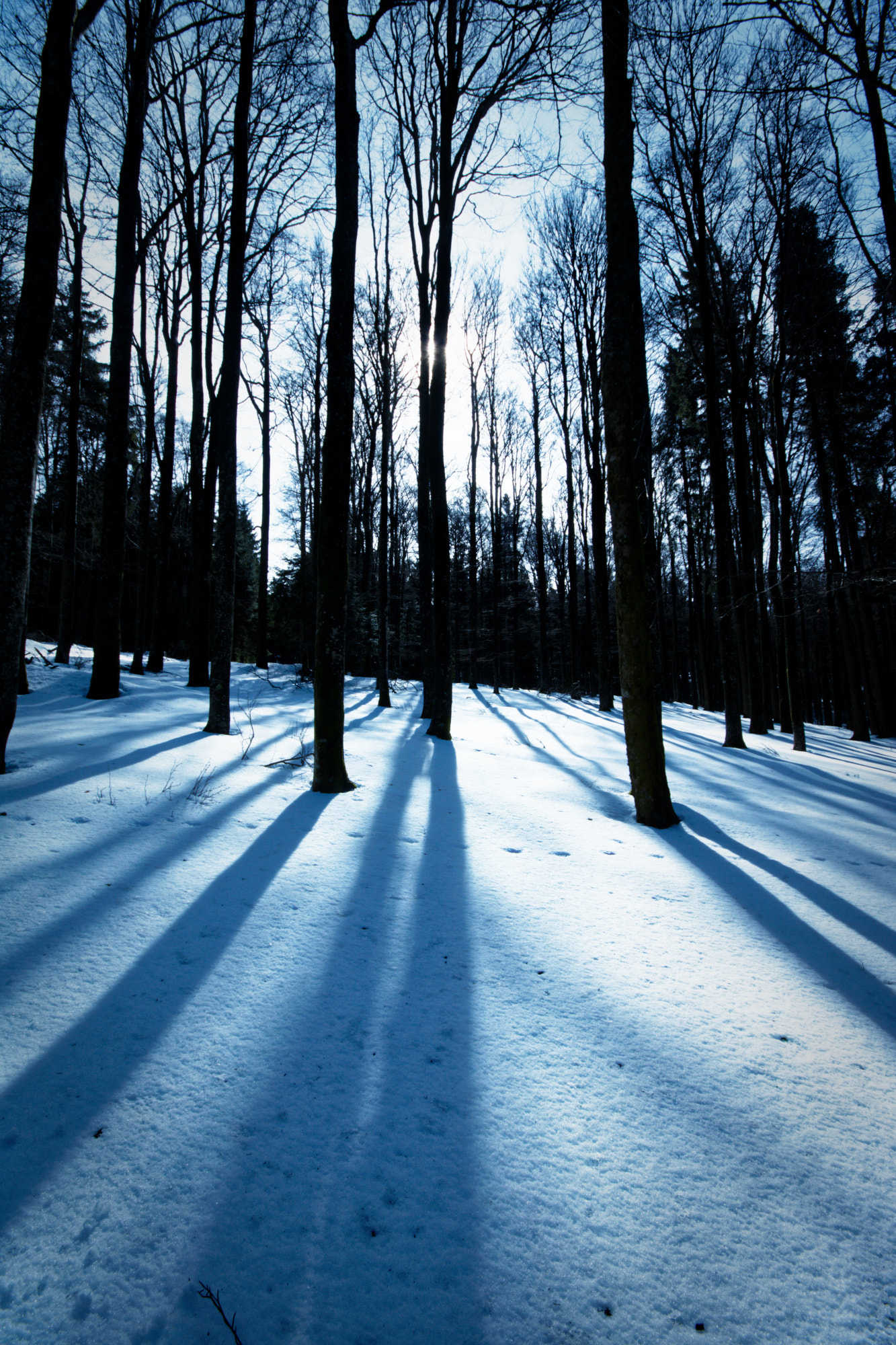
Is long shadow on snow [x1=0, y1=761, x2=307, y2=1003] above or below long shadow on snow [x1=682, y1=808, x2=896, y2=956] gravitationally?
above

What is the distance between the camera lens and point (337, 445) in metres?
4.56

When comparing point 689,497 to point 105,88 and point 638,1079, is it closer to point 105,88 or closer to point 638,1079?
point 105,88

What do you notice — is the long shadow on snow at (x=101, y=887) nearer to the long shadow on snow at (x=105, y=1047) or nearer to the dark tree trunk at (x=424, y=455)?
the long shadow on snow at (x=105, y=1047)

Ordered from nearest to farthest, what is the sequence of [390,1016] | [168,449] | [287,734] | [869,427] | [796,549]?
[390,1016] < [287,734] < [796,549] < [168,449] < [869,427]

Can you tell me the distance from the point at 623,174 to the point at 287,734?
271 inches

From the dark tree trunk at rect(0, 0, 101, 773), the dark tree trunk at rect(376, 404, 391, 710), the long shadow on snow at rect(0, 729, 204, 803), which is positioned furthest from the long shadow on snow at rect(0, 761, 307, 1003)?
the dark tree trunk at rect(376, 404, 391, 710)

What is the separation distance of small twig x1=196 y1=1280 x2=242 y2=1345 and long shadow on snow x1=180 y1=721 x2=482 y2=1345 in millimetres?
29

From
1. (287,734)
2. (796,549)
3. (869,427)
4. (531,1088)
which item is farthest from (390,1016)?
(869,427)

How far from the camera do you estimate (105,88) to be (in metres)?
9.16

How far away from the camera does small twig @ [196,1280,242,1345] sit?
1.04 metres

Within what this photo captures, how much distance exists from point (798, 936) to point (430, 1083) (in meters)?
2.18

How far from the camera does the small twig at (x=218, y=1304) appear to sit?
1038 mm

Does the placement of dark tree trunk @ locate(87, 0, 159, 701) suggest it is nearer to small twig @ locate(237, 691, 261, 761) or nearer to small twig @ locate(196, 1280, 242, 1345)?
small twig @ locate(237, 691, 261, 761)

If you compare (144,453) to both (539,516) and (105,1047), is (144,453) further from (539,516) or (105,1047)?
(105,1047)
